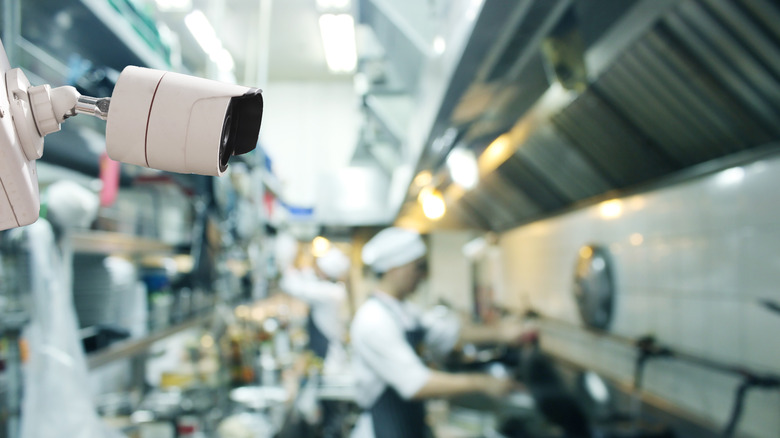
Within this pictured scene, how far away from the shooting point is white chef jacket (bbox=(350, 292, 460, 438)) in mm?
1890

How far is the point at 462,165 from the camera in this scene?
168 cm

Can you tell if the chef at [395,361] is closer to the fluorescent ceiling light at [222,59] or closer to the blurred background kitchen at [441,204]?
the blurred background kitchen at [441,204]

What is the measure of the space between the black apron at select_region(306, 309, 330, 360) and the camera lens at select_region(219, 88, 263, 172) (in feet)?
12.5

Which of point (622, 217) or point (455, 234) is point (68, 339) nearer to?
point (622, 217)

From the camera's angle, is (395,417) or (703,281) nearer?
(703,281)

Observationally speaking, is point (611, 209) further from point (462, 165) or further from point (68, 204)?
point (68, 204)

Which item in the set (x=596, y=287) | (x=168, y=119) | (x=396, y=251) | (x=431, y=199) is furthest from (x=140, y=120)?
(x=596, y=287)

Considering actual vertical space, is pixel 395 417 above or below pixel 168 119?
below

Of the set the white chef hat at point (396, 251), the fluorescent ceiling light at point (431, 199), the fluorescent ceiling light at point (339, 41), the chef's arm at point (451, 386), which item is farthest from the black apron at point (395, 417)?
the fluorescent ceiling light at point (339, 41)

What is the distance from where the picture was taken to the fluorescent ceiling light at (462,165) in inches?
60.2

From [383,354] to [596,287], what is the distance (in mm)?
1257

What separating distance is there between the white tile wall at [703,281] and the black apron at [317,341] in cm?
195

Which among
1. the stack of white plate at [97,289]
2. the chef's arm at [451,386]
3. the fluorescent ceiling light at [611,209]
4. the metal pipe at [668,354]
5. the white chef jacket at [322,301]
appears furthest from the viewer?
the white chef jacket at [322,301]

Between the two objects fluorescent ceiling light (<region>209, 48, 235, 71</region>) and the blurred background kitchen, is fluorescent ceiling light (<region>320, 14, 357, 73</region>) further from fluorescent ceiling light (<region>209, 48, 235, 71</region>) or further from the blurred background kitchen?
fluorescent ceiling light (<region>209, 48, 235, 71</region>)
